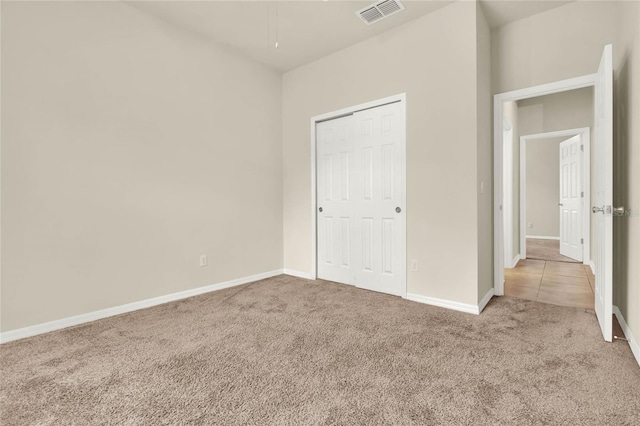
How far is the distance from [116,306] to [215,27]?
2.88 meters

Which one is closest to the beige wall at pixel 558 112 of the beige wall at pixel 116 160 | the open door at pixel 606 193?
the open door at pixel 606 193

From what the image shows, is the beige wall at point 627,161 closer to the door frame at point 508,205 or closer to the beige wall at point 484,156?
the beige wall at point 484,156

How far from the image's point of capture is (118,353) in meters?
2.02

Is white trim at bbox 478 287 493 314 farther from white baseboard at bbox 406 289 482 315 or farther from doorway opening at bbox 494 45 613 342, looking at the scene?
doorway opening at bbox 494 45 613 342

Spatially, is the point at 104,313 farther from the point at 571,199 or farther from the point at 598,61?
the point at 571,199

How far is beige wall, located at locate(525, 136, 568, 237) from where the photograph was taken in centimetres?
766

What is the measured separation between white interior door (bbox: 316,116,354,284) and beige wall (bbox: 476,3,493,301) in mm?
1381

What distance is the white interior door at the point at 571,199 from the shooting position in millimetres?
5258

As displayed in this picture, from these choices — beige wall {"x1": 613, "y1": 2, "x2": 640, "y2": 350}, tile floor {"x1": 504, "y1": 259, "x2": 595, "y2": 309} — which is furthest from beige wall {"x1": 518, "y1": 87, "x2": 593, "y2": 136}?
beige wall {"x1": 613, "y1": 2, "x2": 640, "y2": 350}

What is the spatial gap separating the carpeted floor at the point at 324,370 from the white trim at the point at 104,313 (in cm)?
9

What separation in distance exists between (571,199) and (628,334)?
4.44 m

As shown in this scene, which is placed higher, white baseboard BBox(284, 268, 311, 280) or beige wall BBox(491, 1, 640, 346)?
beige wall BBox(491, 1, 640, 346)

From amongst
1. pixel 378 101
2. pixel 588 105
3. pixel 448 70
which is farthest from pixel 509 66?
pixel 588 105

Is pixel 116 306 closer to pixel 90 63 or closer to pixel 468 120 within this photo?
pixel 90 63
